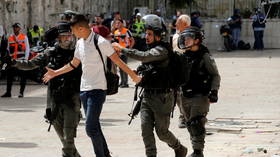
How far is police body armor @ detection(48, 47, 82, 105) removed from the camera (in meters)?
8.77

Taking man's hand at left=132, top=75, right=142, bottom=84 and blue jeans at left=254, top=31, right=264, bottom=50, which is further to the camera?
blue jeans at left=254, top=31, right=264, bottom=50

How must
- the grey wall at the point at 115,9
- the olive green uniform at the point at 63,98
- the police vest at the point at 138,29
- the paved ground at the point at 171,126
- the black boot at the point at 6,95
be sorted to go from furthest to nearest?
the police vest at the point at 138,29
the grey wall at the point at 115,9
the black boot at the point at 6,95
the paved ground at the point at 171,126
the olive green uniform at the point at 63,98

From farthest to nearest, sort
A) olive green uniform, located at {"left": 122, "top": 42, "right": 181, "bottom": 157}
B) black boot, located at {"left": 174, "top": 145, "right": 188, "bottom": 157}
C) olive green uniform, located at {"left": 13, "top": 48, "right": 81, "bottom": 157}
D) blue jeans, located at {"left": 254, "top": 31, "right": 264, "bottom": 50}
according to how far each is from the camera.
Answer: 1. blue jeans, located at {"left": 254, "top": 31, "right": 264, "bottom": 50}
2. black boot, located at {"left": 174, "top": 145, "right": 188, "bottom": 157}
3. olive green uniform, located at {"left": 13, "top": 48, "right": 81, "bottom": 157}
4. olive green uniform, located at {"left": 122, "top": 42, "right": 181, "bottom": 157}

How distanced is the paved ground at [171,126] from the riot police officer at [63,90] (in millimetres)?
1090

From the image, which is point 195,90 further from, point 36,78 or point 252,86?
point 36,78

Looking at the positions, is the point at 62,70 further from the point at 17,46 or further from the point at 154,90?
the point at 17,46

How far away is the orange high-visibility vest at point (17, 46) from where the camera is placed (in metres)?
18.2

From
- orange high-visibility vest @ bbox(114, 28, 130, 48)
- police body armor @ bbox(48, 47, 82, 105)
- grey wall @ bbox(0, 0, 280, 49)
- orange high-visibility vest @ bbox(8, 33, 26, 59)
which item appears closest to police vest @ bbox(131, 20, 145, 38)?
grey wall @ bbox(0, 0, 280, 49)

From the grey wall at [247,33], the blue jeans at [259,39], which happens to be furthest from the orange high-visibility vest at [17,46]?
the grey wall at [247,33]

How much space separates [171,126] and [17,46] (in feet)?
22.2

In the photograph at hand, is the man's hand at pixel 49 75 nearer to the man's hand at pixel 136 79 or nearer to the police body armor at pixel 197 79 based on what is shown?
the man's hand at pixel 136 79

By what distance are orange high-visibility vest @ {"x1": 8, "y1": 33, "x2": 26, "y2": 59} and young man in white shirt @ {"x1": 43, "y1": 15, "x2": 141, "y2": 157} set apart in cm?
999

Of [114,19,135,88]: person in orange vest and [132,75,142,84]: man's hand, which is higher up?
[132,75,142,84]: man's hand

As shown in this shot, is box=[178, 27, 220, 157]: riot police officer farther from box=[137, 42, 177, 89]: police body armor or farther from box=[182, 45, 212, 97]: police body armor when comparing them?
box=[137, 42, 177, 89]: police body armor
